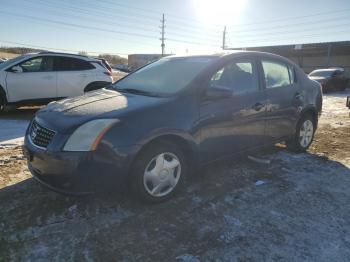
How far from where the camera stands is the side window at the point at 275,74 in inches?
184

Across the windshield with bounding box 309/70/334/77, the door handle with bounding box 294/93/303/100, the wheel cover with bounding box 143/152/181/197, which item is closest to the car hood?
the wheel cover with bounding box 143/152/181/197

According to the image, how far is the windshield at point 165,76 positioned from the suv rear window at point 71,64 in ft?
15.6

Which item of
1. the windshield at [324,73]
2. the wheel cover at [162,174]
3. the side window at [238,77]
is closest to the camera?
the wheel cover at [162,174]

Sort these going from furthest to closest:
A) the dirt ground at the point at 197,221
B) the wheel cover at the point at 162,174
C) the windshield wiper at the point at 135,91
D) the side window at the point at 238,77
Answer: the side window at the point at 238,77
the windshield wiper at the point at 135,91
the wheel cover at the point at 162,174
the dirt ground at the point at 197,221

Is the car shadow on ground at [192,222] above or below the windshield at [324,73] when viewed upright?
below

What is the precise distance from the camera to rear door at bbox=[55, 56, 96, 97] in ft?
28.8

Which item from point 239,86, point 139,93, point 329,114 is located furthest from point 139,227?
point 329,114

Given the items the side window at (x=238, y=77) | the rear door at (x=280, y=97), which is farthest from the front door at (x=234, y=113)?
the rear door at (x=280, y=97)

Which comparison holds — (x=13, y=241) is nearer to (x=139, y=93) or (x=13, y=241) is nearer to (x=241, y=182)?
(x=139, y=93)

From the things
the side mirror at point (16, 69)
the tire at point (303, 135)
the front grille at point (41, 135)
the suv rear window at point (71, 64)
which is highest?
the suv rear window at point (71, 64)

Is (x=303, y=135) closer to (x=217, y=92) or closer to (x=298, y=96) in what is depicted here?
(x=298, y=96)

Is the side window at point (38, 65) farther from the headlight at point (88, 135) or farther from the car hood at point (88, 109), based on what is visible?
the headlight at point (88, 135)

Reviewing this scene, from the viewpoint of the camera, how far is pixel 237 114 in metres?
4.12

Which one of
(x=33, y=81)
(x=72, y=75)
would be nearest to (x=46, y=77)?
(x=33, y=81)
